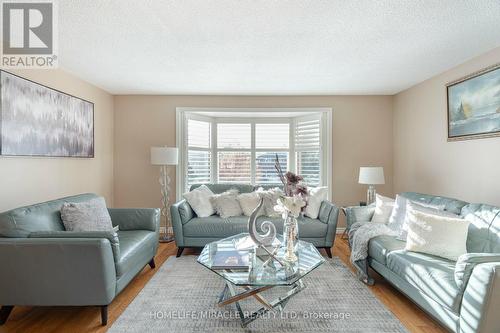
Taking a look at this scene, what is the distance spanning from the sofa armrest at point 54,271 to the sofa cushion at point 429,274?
2.42 metres

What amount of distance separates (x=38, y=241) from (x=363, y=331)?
2.52m

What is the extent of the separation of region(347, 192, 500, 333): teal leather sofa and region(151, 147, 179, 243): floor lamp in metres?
2.94

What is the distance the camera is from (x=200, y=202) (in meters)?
3.71

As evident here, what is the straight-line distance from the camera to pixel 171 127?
15.0 ft

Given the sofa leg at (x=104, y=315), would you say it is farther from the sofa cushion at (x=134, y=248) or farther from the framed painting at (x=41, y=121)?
the framed painting at (x=41, y=121)

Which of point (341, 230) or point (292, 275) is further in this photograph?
point (341, 230)

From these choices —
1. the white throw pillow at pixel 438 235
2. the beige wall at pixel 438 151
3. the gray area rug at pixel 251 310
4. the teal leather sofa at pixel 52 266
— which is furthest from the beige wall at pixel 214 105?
the teal leather sofa at pixel 52 266

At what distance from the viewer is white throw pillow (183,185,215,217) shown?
3.68m

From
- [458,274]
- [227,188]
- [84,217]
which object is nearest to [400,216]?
[458,274]

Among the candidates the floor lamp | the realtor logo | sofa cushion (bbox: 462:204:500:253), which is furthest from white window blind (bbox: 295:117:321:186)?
the realtor logo

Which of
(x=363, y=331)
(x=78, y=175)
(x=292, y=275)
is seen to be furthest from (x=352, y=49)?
(x=78, y=175)

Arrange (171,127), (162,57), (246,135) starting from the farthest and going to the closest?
(246,135), (171,127), (162,57)

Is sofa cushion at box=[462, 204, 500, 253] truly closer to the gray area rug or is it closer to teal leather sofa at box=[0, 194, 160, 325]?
the gray area rug

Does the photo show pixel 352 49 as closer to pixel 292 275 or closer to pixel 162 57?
pixel 162 57
